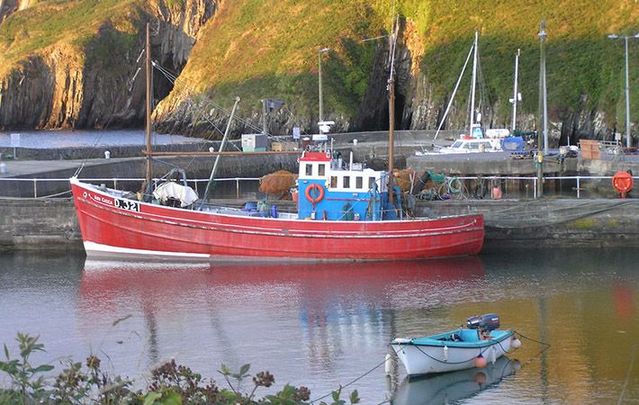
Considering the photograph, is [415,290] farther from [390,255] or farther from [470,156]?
[470,156]

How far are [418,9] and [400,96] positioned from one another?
7374 millimetres

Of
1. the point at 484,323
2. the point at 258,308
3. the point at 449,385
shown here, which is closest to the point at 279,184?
the point at 258,308

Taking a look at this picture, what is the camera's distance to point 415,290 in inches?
1320

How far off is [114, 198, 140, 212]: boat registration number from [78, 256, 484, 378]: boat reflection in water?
6.42 ft

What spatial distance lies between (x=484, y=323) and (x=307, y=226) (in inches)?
492

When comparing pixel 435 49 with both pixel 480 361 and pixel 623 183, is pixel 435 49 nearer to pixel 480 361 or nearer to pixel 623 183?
pixel 623 183

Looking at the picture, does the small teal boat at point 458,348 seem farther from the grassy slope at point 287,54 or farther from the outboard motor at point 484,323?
the grassy slope at point 287,54

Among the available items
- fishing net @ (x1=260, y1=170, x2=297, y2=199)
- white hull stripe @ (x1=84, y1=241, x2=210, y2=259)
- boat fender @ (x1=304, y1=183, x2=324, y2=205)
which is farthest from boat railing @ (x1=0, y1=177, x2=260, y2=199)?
boat fender @ (x1=304, y1=183, x2=324, y2=205)

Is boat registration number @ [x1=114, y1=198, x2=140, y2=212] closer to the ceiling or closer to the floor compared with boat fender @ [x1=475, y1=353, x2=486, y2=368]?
closer to the ceiling

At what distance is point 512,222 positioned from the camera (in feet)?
134

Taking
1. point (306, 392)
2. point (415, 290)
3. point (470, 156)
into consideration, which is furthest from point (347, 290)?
point (470, 156)

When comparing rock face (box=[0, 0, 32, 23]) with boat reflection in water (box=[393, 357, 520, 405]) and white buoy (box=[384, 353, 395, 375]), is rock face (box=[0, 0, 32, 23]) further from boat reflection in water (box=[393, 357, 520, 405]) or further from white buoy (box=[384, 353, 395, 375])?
boat reflection in water (box=[393, 357, 520, 405])

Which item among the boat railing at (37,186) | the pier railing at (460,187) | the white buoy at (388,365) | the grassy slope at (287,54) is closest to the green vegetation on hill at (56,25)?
the grassy slope at (287,54)

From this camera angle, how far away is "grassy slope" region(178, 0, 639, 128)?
78.4m
